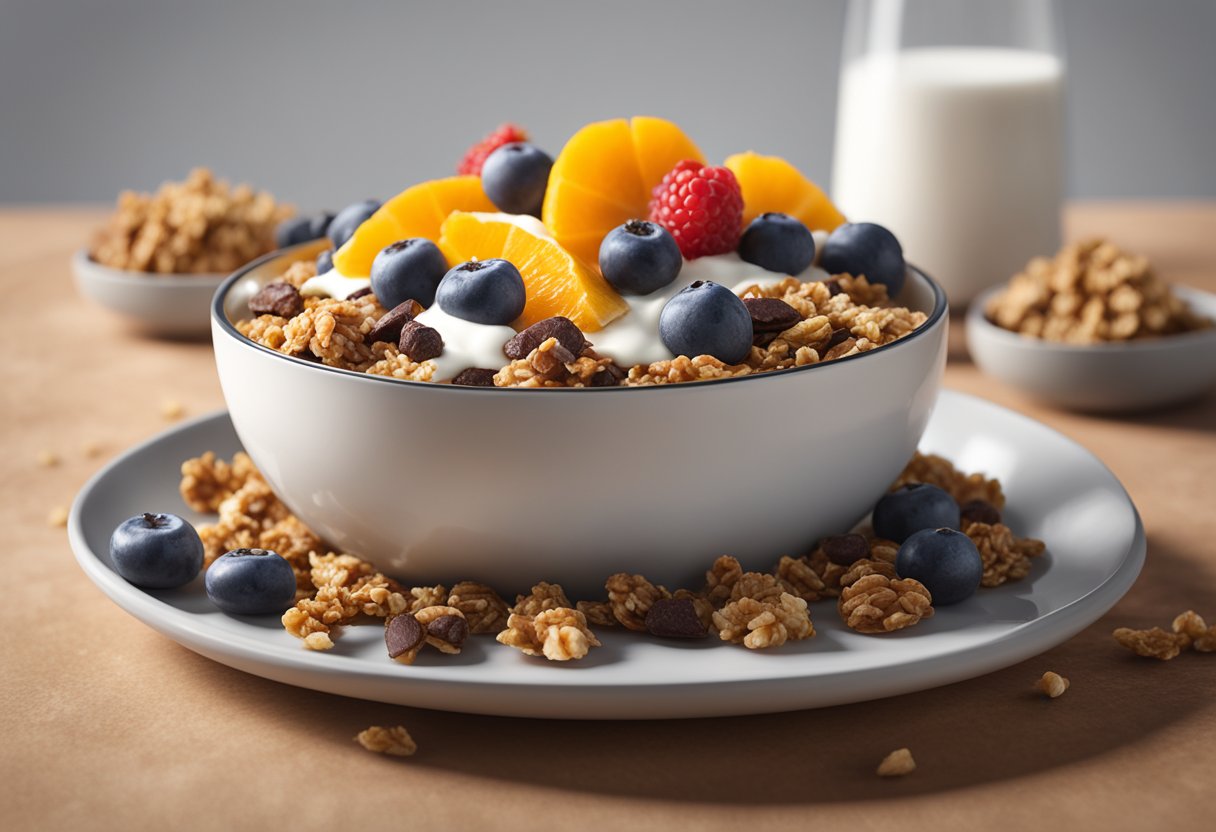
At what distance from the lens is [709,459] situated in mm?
896

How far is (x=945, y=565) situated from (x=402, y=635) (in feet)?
1.18

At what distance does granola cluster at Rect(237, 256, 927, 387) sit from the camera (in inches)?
35.4

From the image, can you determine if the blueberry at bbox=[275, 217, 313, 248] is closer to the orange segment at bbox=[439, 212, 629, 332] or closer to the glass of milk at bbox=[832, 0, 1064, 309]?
the orange segment at bbox=[439, 212, 629, 332]

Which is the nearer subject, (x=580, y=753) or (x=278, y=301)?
(x=580, y=753)

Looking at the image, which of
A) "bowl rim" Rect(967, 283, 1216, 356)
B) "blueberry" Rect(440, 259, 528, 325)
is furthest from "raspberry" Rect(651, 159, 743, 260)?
"bowl rim" Rect(967, 283, 1216, 356)

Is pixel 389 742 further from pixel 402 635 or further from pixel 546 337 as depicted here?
pixel 546 337

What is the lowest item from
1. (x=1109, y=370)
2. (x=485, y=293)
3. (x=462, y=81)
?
(x=462, y=81)

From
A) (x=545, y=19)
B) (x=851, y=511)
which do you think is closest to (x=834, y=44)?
(x=545, y=19)

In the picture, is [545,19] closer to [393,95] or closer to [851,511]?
[393,95]

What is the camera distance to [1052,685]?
87 cm

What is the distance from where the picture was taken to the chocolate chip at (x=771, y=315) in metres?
0.96

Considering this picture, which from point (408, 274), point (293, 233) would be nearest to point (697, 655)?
point (408, 274)

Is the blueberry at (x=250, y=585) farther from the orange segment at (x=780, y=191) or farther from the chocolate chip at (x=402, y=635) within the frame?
the orange segment at (x=780, y=191)

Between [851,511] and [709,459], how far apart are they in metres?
0.16
